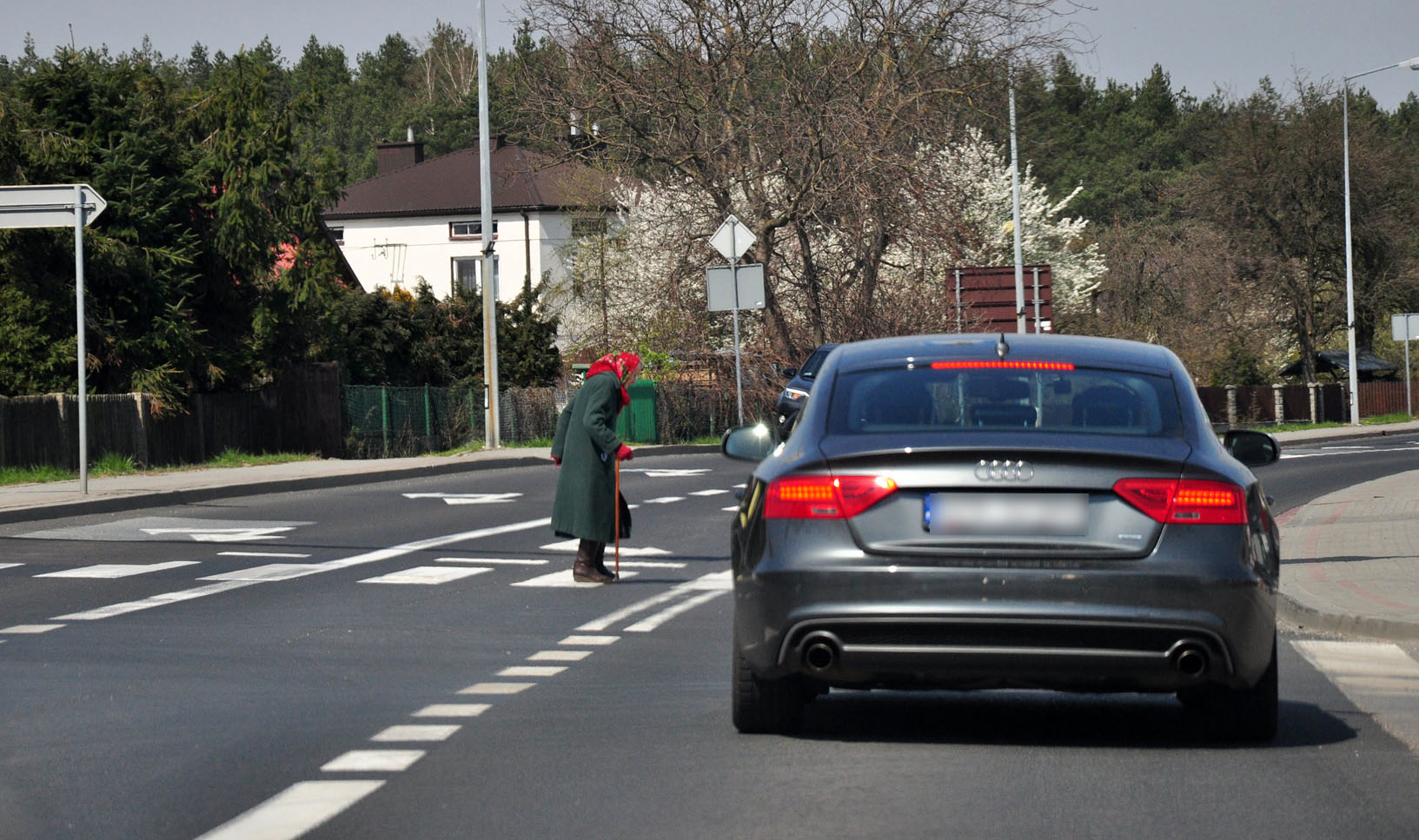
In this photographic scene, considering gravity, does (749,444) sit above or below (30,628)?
above

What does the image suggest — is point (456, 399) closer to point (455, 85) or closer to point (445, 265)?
point (445, 265)

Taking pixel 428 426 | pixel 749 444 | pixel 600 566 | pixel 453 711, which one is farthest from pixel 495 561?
pixel 428 426

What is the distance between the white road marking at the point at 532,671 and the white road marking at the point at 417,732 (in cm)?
132

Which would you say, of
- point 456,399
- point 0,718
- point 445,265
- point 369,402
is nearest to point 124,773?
point 0,718

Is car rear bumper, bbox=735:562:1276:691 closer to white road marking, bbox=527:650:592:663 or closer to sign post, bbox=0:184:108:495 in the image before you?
white road marking, bbox=527:650:592:663

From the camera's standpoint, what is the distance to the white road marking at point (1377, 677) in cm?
706

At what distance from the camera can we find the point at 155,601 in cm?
1120

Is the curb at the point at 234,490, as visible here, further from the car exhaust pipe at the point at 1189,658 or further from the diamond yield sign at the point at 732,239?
the car exhaust pipe at the point at 1189,658

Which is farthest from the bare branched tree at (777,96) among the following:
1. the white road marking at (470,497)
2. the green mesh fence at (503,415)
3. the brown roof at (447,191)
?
the brown roof at (447,191)

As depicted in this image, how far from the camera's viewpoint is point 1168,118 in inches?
4323

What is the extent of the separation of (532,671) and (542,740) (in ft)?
5.79

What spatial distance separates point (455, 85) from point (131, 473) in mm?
89366

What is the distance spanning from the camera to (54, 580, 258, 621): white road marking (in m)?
10.4

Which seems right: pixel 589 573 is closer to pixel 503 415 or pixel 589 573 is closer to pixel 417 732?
pixel 417 732
